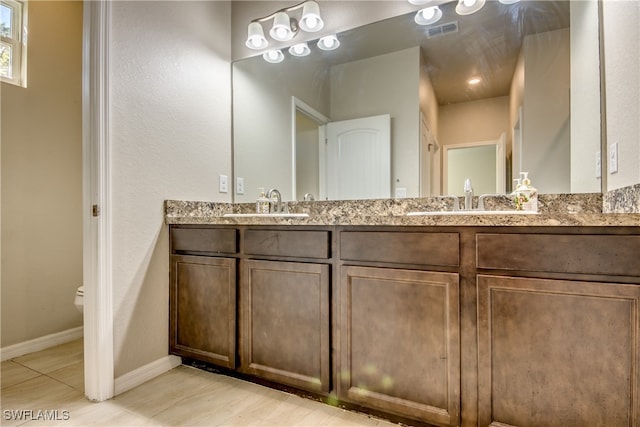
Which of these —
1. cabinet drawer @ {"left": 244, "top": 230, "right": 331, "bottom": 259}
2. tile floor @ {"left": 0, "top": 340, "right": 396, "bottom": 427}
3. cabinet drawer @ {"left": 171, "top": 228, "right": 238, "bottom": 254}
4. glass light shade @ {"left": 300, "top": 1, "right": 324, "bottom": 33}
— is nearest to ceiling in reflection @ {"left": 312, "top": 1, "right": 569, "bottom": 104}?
glass light shade @ {"left": 300, "top": 1, "right": 324, "bottom": 33}

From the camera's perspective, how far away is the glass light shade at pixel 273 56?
2.23 metres

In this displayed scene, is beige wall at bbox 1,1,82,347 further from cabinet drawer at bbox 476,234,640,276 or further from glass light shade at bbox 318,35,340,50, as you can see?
cabinet drawer at bbox 476,234,640,276

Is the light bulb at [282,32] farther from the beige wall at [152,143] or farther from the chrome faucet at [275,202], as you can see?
the chrome faucet at [275,202]

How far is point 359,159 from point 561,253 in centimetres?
121

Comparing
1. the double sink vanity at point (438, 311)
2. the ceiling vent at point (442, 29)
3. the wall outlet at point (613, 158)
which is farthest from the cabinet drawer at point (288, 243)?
the ceiling vent at point (442, 29)

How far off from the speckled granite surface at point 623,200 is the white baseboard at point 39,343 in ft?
10.1

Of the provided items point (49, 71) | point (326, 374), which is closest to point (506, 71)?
point (326, 374)

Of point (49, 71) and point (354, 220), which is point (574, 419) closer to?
point (354, 220)

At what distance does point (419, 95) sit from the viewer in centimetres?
184

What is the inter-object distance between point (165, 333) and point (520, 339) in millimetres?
1686

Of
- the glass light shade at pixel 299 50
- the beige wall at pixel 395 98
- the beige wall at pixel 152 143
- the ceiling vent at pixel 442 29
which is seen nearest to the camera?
the beige wall at pixel 152 143

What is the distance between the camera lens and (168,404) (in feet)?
4.80

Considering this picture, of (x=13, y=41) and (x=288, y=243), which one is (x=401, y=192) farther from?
(x=13, y=41)

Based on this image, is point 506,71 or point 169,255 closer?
point 506,71
